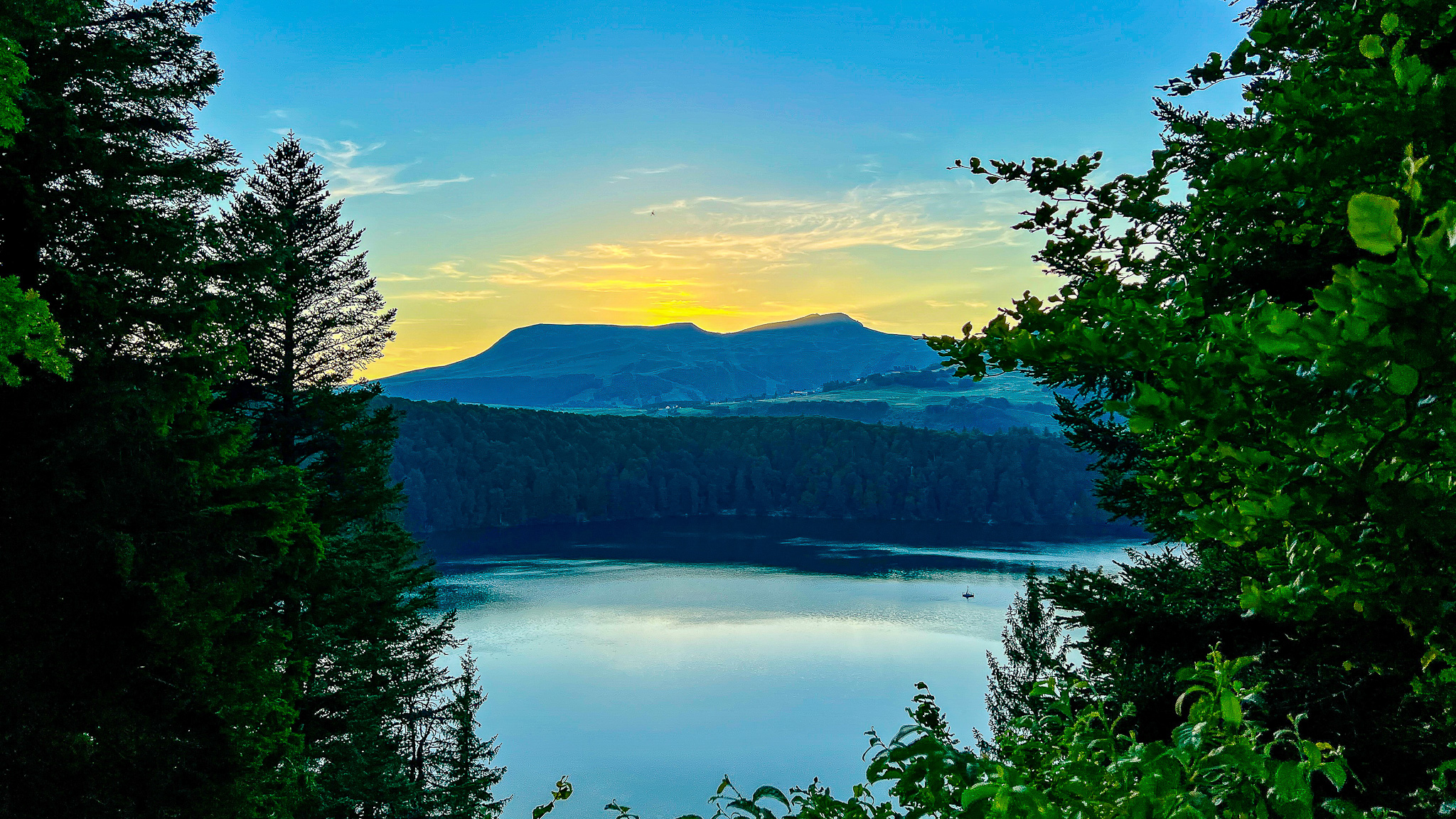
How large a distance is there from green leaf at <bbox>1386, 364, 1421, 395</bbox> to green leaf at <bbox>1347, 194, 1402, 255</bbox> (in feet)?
1.08

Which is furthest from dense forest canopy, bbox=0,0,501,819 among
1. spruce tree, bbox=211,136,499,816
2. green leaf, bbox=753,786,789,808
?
green leaf, bbox=753,786,789,808

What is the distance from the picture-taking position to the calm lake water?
38750 millimetres

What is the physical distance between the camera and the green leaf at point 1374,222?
134 cm

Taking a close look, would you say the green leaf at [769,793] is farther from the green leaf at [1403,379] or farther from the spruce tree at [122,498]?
the spruce tree at [122,498]

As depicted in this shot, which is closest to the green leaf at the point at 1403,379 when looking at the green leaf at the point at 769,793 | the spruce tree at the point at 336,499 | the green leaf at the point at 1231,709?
the green leaf at the point at 1231,709

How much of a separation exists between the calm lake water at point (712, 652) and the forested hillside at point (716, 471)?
24272 mm

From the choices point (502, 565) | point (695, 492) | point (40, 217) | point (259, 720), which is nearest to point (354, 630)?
point (259, 720)

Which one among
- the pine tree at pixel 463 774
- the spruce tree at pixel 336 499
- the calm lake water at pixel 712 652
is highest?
the spruce tree at pixel 336 499

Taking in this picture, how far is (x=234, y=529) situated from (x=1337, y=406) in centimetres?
1158

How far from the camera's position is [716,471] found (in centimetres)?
14712

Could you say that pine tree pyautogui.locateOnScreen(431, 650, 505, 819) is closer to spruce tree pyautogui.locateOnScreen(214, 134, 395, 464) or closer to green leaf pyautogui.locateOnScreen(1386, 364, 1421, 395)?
spruce tree pyautogui.locateOnScreen(214, 134, 395, 464)

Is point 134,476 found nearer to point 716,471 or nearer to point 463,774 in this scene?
point 463,774

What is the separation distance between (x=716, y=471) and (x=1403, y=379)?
5747 inches

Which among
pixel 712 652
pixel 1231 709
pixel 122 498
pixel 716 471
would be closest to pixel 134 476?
pixel 122 498
